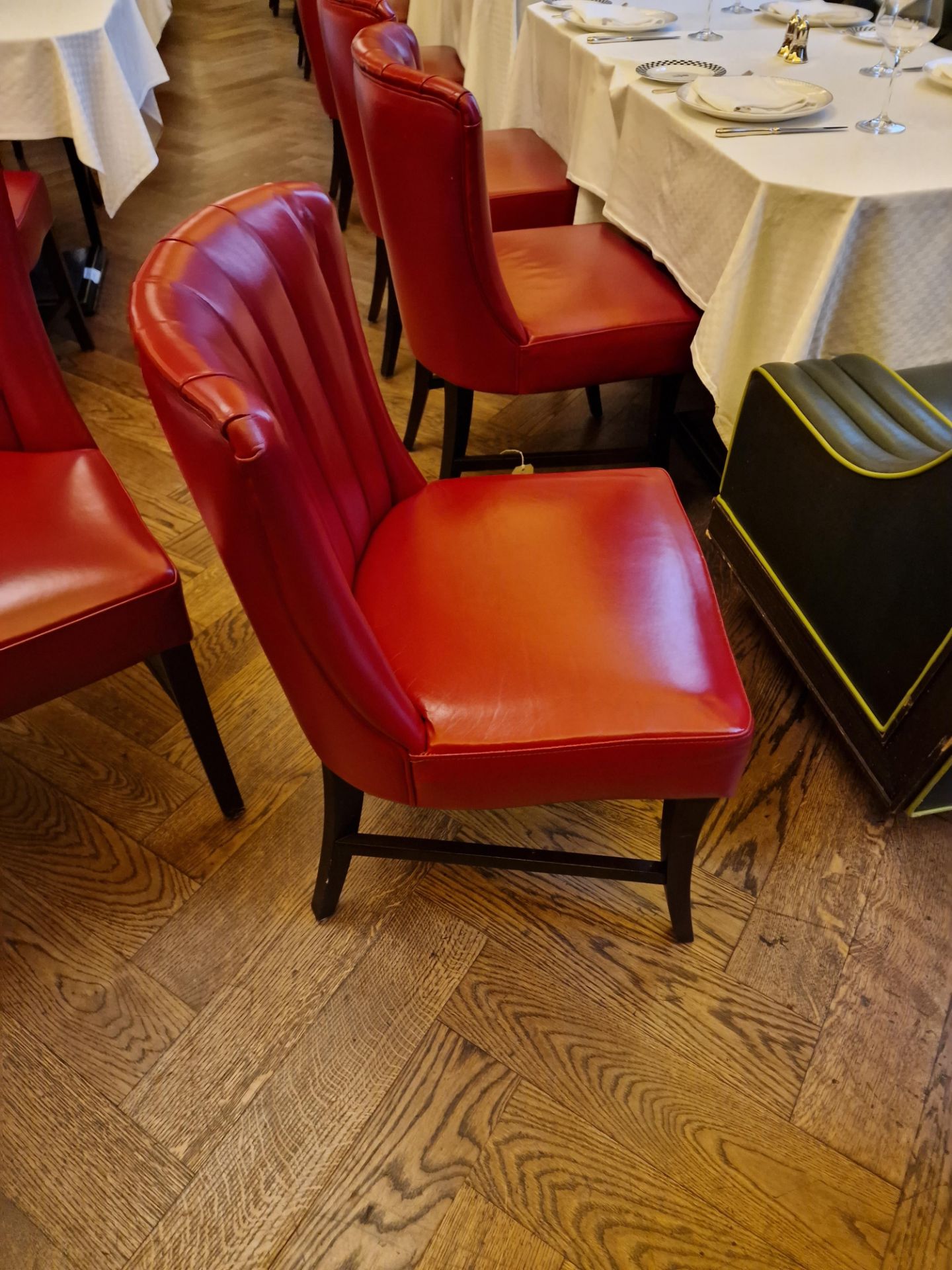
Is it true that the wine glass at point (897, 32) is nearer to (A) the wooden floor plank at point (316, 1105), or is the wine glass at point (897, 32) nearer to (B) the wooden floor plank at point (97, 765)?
(A) the wooden floor plank at point (316, 1105)

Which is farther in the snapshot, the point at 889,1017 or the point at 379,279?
the point at 379,279

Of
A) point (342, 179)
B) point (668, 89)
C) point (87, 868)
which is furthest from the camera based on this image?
point (342, 179)

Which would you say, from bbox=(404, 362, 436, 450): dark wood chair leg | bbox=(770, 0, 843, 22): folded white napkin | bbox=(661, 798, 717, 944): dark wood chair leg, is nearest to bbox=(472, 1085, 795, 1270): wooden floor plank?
bbox=(661, 798, 717, 944): dark wood chair leg

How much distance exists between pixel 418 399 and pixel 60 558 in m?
0.99

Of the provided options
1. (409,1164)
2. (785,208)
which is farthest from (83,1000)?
(785,208)

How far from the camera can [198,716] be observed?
45.4 inches

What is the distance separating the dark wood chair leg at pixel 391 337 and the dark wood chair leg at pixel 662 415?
720mm

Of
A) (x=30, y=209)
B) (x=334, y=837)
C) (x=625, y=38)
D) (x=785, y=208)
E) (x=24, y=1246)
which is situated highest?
(x=625, y=38)

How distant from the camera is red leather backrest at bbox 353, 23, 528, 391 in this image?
3.73 feet

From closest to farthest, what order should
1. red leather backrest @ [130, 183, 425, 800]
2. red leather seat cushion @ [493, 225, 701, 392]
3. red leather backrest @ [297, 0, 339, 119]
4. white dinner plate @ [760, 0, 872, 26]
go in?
red leather backrest @ [130, 183, 425, 800] < red leather seat cushion @ [493, 225, 701, 392] < white dinner plate @ [760, 0, 872, 26] < red leather backrest @ [297, 0, 339, 119]

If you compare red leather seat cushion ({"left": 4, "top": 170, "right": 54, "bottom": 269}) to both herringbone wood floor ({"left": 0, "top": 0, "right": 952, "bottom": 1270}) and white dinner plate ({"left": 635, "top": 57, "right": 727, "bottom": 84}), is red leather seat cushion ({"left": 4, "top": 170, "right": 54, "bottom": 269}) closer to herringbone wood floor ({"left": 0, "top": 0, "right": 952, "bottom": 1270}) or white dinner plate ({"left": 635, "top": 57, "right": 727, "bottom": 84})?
herringbone wood floor ({"left": 0, "top": 0, "right": 952, "bottom": 1270})

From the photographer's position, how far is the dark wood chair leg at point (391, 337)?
2.06m

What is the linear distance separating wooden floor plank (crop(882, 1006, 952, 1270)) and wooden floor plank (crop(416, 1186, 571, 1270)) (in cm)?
36

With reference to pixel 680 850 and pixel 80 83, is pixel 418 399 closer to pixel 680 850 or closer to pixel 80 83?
pixel 80 83
